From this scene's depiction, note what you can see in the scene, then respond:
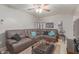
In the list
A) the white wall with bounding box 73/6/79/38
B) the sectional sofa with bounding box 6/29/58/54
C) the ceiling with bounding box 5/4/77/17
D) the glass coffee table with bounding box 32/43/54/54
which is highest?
the ceiling with bounding box 5/4/77/17

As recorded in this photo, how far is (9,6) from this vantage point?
1.91m

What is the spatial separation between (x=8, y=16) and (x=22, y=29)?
0.27 meters

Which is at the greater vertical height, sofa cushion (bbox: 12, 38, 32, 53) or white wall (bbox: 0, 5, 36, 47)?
white wall (bbox: 0, 5, 36, 47)

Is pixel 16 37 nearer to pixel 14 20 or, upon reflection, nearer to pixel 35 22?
pixel 14 20

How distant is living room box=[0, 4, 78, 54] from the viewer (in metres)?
1.90

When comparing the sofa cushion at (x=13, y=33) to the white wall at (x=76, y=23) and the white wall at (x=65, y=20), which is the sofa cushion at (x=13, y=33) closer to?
the white wall at (x=65, y=20)

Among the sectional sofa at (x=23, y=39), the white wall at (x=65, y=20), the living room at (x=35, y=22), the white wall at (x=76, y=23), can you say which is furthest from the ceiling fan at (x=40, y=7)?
the white wall at (x=76, y=23)

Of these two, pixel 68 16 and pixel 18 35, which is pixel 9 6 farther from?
pixel 68 16

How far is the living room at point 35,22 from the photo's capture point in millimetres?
1903

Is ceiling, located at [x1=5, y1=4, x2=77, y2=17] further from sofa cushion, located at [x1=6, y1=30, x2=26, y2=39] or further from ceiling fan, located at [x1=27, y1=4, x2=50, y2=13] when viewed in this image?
sofa cushion, located at [x1=6, y1=30, x2=26, y2=39]

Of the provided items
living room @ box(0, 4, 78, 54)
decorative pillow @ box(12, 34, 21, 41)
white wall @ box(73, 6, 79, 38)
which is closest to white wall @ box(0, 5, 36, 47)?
living room @ box(0, 4, 78, 54)
